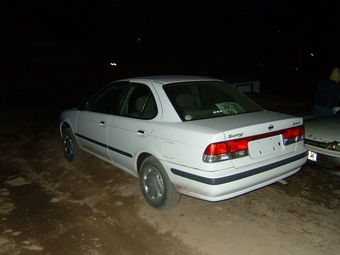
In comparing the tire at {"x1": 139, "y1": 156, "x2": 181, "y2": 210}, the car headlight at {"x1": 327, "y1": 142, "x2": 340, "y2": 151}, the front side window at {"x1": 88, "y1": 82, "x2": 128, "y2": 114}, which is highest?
the front side window at {"x1": 88, "y1": 82, "x2": 128, "y2": 114}

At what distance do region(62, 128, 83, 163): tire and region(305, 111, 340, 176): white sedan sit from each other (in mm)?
3774

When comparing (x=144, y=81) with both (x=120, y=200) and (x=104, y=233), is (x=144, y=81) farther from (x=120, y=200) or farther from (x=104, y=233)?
(x=104, y=233)

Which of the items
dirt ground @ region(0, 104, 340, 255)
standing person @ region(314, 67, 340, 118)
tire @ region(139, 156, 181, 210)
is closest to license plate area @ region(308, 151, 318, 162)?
dirt ground @ region(0, 104, 340, 255)

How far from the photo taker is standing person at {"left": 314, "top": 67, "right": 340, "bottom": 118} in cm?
616

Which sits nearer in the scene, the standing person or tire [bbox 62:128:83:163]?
tire [bbox 62:128:83:163]

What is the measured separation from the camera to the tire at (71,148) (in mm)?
5953

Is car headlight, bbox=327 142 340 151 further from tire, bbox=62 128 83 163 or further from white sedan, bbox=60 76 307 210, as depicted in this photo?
tire, bbox=62 128 83 163

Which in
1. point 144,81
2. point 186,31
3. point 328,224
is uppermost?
point 186,31

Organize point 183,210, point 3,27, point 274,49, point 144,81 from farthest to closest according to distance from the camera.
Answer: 1. point 274,49
2. point 3,27
3. point 144,81
4. point 183,210

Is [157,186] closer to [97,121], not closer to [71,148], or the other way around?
[97,121]

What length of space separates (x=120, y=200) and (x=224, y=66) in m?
24.9

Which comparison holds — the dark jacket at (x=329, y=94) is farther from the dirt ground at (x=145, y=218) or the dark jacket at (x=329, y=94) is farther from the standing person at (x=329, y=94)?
the dirt ground at (x=145, y=218)

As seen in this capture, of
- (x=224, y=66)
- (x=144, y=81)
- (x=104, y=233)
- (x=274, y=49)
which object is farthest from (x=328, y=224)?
(x=274, y=49)

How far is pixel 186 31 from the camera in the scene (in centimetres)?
2883
